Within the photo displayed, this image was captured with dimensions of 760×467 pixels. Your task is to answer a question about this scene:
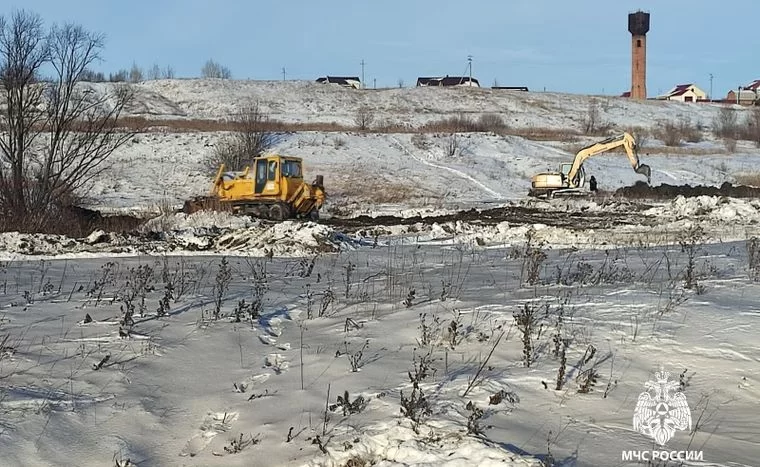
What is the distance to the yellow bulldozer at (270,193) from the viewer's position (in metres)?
26.5

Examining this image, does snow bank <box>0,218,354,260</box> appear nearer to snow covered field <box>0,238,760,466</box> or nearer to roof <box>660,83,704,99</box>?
snow covered field <box>0,238,760,466</box>

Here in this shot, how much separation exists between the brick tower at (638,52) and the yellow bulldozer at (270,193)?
75.2m

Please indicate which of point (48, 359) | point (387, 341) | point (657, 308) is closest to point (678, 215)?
point (657, 308)

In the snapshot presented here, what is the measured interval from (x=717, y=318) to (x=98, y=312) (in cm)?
615

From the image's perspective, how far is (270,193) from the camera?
26562 millimetres

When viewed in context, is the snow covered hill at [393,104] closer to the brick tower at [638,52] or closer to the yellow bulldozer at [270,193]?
the brick tower at [638,52]

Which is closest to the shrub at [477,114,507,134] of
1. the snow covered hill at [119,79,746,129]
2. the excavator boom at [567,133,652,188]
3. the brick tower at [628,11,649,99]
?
the snow covered hill at [119,79,746,129]

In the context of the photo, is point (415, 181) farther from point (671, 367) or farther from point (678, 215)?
point (671, 367)

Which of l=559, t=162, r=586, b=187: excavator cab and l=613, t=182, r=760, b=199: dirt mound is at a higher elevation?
l=559, t=162, r=586, b=187: excavator cab

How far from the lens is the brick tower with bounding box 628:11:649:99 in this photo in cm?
9206

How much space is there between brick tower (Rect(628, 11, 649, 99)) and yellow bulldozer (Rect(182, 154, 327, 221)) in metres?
75.2

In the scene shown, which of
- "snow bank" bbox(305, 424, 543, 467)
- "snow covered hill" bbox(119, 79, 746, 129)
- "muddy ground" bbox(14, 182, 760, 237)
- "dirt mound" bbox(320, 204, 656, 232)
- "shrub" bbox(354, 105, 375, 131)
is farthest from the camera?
"snow covered hill" bbox(119, 79, 746, 129)

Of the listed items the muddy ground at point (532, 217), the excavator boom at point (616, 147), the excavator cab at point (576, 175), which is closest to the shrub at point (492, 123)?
the excavator cab at point (576, 175)

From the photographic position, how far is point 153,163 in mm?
46031
